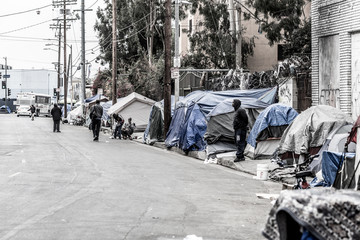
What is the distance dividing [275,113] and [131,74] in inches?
1461

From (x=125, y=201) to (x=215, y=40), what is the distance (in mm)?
31407

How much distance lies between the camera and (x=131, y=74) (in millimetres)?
55031

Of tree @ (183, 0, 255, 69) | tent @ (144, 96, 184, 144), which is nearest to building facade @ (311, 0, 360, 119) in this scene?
tent @ (144, 96, 184, 144)

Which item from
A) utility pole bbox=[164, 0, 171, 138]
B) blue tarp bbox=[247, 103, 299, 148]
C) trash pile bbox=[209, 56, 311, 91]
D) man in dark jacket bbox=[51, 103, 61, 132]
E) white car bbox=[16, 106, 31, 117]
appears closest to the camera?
blue tarp bbox=[247, 103, 299, 148]

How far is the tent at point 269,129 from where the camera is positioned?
18906 mm

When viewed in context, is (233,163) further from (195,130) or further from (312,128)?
(195,130)

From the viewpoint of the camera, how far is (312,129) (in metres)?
15.6

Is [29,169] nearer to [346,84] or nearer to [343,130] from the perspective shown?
[343,130]

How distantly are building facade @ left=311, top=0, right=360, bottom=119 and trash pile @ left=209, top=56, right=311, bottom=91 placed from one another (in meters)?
2.31

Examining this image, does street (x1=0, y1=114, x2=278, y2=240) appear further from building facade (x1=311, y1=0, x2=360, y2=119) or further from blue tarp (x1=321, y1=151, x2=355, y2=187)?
building facade (x1=311, y1=0, x2=360, y2=119)

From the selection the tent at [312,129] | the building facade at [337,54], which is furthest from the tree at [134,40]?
the tent at [312,129]

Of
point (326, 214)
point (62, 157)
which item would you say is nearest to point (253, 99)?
point (62, 157)

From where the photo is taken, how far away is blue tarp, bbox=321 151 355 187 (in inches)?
437

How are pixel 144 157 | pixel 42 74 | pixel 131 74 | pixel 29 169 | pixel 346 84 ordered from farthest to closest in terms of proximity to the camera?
1. pixel 42 74
2. pixel 131 74
3. pixel 144 157
4. pixel 346 84
5. pixel 29 169
